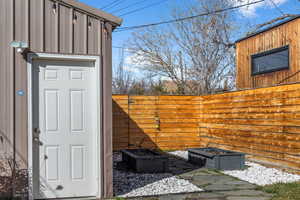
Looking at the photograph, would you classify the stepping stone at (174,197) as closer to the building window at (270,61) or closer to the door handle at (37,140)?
the door handle at (37,140)

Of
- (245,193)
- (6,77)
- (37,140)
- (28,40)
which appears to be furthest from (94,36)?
(245,193)

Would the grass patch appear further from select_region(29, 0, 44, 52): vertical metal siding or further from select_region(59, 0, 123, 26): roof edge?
select_region(29, 0, 44, 52): vertical metal siding

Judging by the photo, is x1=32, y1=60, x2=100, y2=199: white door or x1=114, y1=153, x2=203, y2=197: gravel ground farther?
x1=114, y1=153, x2=203, y2=197: gravel ground

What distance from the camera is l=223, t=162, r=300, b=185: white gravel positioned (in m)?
6.77

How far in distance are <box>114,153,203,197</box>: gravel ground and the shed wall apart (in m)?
4.94

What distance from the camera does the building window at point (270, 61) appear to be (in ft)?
32.8

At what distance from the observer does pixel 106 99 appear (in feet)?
17.5

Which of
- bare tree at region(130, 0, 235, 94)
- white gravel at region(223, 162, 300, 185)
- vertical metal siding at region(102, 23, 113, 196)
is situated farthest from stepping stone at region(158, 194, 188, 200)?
bare tree at region(130, 0, 235, 94)

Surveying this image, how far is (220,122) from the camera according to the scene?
34.4 feet

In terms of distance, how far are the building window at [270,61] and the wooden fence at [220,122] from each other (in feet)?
5.60

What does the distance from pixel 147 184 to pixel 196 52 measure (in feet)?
49.2

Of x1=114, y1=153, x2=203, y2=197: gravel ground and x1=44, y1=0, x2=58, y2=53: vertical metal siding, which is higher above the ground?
x1=44, y1=0, x2=58, y2=53: vertical metal siding

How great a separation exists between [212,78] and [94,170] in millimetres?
15730

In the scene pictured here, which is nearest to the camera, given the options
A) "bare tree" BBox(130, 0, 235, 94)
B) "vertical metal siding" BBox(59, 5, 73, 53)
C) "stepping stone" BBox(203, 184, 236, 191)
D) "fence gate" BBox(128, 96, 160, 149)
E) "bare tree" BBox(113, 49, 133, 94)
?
"vertical metal siding" BBox(59, 5, 73, 53)
